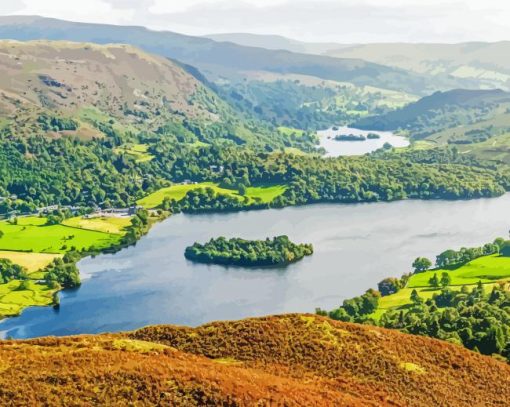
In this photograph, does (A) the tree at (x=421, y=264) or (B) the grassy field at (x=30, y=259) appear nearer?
(A) the tree at (x=421, y=264)

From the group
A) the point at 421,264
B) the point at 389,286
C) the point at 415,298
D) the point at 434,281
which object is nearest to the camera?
the point at 415,298

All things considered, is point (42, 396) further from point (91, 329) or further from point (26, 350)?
point (91, 329)

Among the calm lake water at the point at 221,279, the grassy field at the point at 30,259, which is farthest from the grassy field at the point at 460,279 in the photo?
the grassy field at the point at 30,259

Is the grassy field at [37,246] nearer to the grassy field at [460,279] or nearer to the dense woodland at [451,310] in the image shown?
the dense woodland at [451,310]

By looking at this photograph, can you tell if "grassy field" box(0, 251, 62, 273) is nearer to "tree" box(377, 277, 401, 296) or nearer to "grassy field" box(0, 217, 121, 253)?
"grassy field" box(0, 217, 121, 253)

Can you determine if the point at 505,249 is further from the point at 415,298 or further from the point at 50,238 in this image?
the point at 50,238

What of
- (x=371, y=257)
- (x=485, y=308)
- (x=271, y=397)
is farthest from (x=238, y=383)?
(x=371, y=257)

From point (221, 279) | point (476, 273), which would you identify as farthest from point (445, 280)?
point (221, 279)
